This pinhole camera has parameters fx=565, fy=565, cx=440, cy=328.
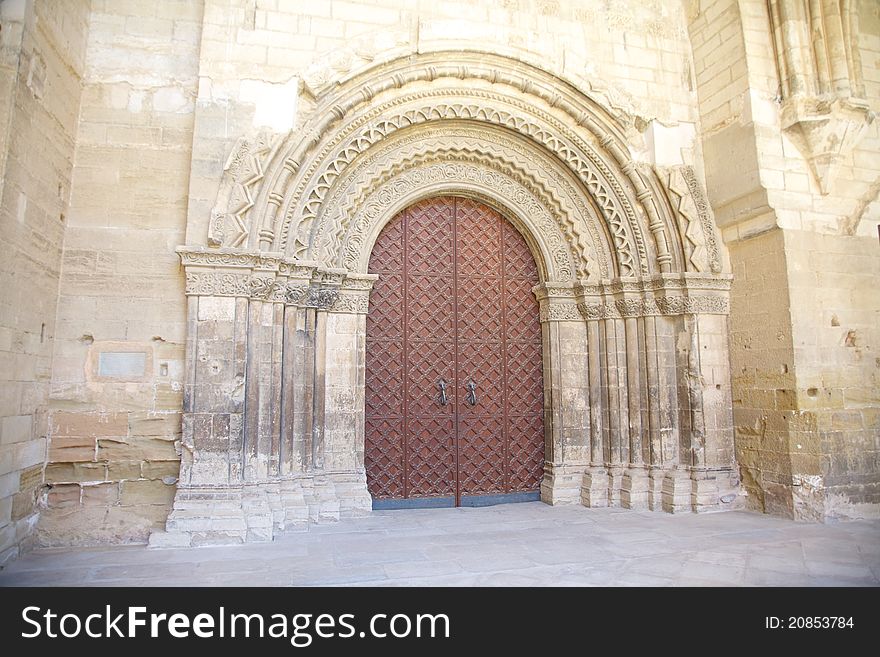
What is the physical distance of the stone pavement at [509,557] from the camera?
3537 millimetres

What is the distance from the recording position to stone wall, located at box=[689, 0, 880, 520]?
529 cm

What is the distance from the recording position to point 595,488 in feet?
19.1

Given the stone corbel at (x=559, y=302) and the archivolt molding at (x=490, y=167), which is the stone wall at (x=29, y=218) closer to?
the archivolt molding at (x=490, y=167)

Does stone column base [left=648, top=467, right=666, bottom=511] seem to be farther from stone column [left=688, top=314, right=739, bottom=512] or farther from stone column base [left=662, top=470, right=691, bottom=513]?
stone column [left=688, top=314, right=739, bottom=512]

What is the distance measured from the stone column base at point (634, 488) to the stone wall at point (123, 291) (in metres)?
4.24

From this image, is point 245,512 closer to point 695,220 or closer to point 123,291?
point 123,291

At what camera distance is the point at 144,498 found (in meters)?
4.62

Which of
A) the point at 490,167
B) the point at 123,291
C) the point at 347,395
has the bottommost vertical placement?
the point at 347,395

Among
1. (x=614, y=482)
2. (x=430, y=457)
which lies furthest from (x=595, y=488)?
(x=430, y=457)

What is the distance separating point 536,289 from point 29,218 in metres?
4.70

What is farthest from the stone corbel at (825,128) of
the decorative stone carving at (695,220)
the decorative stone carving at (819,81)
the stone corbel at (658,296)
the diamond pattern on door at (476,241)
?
the diamond pattern on door at (476,241)

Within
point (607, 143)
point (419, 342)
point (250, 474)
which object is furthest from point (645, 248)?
point (250, 474)

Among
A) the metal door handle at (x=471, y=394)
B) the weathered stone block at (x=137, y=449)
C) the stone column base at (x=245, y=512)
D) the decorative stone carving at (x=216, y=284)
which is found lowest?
the stone column base at (x=245, y=512)

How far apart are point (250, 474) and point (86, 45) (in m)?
4.06
